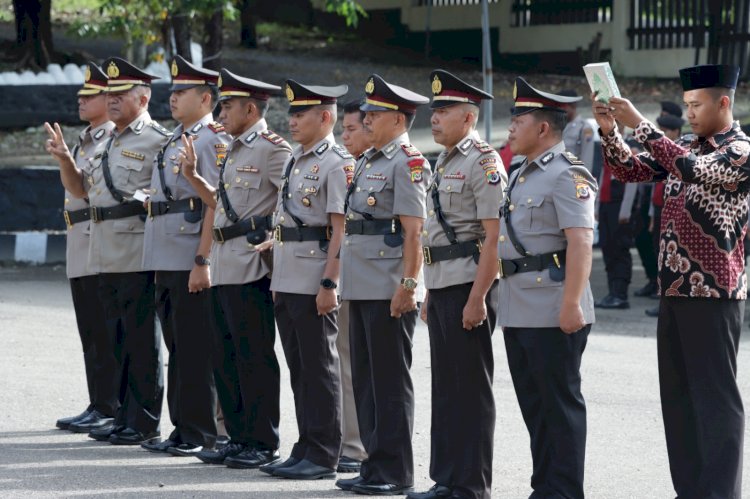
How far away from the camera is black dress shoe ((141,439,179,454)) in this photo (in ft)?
25.2

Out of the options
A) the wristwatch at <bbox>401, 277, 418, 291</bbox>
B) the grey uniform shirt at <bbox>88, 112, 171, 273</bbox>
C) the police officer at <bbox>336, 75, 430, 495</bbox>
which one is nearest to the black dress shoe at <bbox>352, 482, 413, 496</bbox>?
the police officer at <bbox>336, 75, 430, 495</bbox>

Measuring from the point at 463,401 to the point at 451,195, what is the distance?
0.92m

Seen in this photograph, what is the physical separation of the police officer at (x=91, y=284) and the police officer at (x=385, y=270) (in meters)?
2.06

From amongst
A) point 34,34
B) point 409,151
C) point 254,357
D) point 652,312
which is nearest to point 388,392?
point 254,357

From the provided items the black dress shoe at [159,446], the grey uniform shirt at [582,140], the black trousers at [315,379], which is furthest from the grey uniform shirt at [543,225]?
the grey uniform shirt at [582,140]

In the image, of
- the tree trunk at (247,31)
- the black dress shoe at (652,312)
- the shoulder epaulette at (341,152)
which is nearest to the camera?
the shoulder epaulette at (341,152)

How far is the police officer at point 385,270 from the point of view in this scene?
6.68 metres

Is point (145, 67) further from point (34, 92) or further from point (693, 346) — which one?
point (693, 346)

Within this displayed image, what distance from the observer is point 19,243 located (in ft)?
50.7

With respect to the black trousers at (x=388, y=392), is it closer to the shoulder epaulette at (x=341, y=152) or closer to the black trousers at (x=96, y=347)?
the shoulder epaulette at (x=341, y=152)

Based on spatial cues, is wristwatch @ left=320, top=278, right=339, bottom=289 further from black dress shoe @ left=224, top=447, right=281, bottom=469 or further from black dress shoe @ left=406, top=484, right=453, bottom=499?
black dress shoe @ left=406, top=484, right=453, bottom=499

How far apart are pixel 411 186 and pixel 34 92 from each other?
14.7 m

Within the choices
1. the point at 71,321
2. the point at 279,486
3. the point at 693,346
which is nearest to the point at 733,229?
the point at 693,346

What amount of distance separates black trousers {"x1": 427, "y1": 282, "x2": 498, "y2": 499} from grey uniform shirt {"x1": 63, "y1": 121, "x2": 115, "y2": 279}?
2710mm
